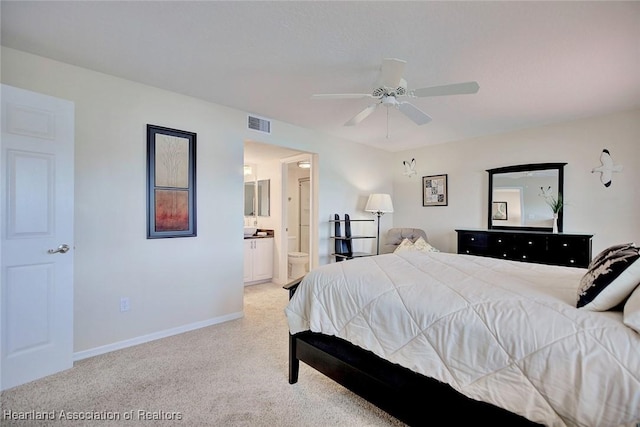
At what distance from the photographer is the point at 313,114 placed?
Answer: 3602mm

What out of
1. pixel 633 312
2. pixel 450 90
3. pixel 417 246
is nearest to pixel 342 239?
pixel 417 246

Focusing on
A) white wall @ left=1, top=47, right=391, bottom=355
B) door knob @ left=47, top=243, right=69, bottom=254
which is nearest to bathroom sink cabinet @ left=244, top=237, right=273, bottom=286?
white wall @ left=1, top=47, right=391, bottom=355

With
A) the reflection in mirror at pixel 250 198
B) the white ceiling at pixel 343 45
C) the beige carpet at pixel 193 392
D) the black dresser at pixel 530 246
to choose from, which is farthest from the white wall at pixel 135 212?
the black dresser at pixel 530 246

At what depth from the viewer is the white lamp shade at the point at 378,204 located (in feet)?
15.6

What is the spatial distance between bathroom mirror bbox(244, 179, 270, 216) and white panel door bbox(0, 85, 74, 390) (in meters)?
3.44

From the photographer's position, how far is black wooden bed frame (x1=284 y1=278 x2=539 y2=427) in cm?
133

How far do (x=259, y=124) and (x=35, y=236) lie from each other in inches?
93.9

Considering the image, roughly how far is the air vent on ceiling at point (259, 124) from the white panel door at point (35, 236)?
174 centimetres

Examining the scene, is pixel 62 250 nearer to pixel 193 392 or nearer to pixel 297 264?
pixel 193 392

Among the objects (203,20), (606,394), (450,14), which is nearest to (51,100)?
(203,20)

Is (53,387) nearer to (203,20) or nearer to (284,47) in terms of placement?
(203,20)

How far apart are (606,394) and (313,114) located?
332 cm

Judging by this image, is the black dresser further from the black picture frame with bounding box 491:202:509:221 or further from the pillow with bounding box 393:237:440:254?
the pillow with bounding box 393:237:440:254

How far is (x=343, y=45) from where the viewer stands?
213cm
